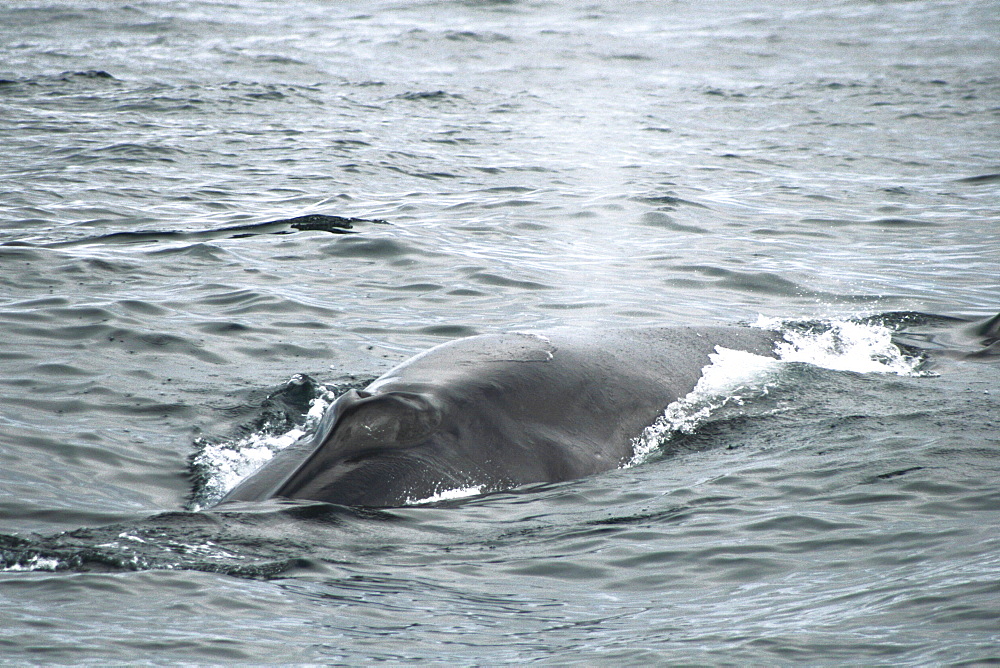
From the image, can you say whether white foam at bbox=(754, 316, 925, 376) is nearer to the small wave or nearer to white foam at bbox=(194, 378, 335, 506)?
the small wave

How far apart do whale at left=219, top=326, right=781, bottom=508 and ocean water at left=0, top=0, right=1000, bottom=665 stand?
0.14 meters

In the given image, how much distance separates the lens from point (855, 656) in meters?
4.68

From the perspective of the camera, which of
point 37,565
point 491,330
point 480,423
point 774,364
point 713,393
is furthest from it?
point 491,330

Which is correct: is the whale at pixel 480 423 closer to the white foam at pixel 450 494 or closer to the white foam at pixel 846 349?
the white foam at pixel 450 494

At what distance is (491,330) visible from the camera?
10828 mm

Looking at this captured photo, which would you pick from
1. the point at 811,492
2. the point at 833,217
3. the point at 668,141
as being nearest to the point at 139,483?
the point at 811,492

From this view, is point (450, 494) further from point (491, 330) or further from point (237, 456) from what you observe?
point (491, 330)

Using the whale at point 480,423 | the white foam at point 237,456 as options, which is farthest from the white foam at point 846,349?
the white foam at point 237,456

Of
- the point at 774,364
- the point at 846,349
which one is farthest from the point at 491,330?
the point at 846,349

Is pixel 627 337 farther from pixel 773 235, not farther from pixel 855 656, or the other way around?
pixel 773 235

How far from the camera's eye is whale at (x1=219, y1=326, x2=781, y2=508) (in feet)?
20.0

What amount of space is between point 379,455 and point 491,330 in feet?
15.6

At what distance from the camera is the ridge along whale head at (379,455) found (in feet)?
19.6

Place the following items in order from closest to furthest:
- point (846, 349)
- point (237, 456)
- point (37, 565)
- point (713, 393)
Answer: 1. point (37, 565)
2. point (237, 456)
3. point (713, 393)
4. point (846, 349)
